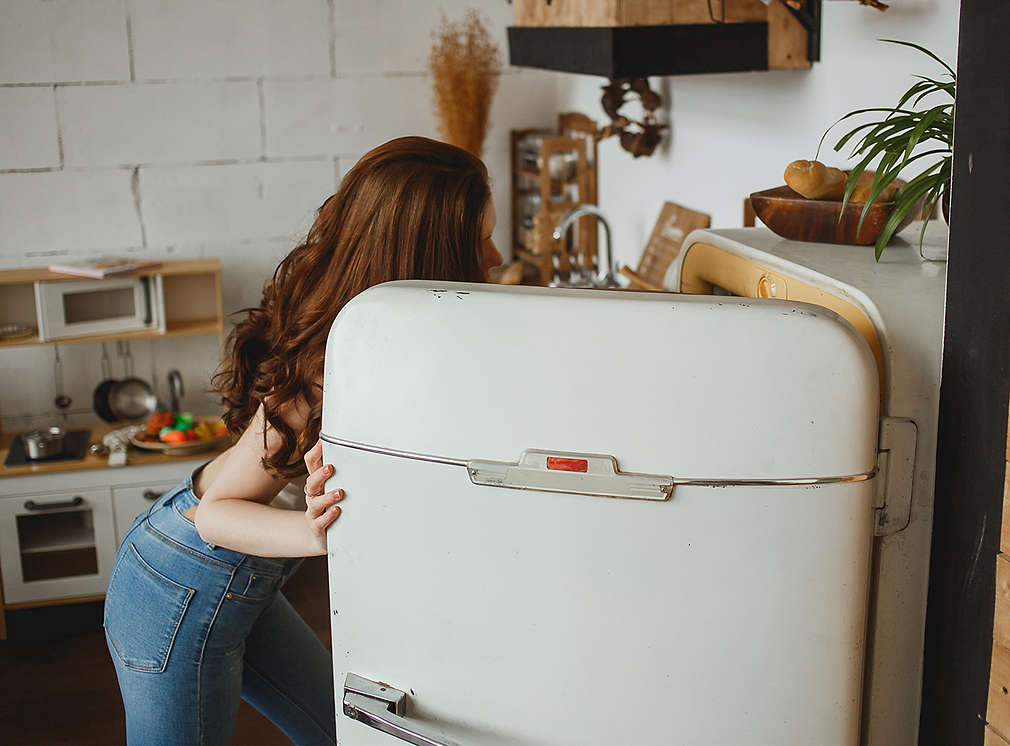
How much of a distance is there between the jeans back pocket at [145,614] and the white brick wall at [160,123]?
95.2 inches

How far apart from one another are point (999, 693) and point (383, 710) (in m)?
0.60

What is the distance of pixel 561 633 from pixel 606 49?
1.36 metres

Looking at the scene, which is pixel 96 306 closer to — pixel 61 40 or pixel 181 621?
pixel 61 40

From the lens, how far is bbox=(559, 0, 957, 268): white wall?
170cm

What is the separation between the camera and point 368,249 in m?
1.28

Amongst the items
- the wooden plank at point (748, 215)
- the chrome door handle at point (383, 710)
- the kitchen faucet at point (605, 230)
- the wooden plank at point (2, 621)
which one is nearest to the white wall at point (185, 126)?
the wooden plank at point (2, 621)

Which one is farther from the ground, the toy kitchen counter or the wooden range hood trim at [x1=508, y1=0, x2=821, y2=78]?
the wooden range hood trim at [x1=508, y1=0, x2=821, y2=78]

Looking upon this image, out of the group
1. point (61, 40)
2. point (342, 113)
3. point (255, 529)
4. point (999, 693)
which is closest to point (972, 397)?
point (999, 693)

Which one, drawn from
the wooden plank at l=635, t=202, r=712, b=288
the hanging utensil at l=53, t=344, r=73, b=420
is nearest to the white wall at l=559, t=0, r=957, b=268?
the wooden plank at l=635, t=202, r=712, b=288

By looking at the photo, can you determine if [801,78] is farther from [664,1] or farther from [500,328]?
[500,328]

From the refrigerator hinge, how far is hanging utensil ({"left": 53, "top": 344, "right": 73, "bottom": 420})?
321 centimetres

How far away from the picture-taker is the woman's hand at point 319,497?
3.46 feet

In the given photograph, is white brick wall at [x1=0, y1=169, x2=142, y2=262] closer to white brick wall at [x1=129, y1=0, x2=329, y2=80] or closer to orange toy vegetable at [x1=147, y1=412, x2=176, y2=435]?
white brick wall at [x1=129, y1=0, x2=329, y2=80]

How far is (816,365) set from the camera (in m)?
0.88
